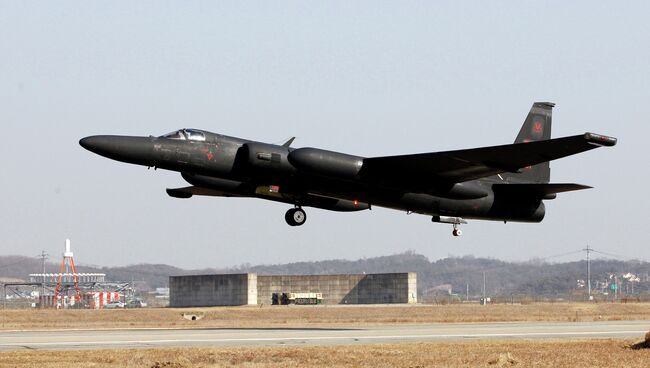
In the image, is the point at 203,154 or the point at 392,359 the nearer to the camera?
the point at 392,359

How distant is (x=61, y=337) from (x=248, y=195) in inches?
323

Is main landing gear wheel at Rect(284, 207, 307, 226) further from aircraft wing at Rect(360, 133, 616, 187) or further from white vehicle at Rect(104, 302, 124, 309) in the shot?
white vehicle at Rect(104, 302, 124, 309)

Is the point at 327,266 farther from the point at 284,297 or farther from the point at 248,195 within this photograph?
the point at 248,195

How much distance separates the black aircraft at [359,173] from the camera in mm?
29859

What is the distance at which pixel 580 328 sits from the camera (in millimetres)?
35188

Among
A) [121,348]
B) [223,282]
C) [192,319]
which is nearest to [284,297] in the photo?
[223,282]

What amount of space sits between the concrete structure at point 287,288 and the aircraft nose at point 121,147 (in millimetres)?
45149

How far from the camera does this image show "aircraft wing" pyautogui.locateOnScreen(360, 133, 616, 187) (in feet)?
101

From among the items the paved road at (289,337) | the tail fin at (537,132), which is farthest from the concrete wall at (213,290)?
the paved road at (289,337)

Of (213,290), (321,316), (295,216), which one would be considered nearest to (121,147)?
(295,216)

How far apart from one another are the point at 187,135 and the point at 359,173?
5.69m

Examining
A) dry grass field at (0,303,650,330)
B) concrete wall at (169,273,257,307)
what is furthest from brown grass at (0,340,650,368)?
concrete wall at (169,273,257,307)

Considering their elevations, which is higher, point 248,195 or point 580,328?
point 248,195

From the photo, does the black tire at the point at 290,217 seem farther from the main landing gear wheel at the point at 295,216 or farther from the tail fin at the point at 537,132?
the tail fin at the point at 537,132
